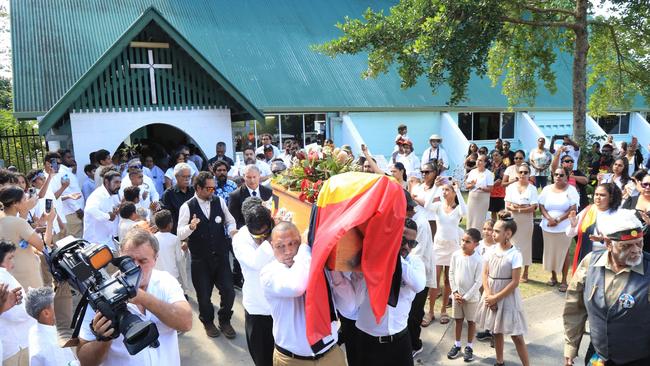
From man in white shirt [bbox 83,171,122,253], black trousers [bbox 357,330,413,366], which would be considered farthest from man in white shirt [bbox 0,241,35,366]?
black trousers [bbox 357,330,413,366]

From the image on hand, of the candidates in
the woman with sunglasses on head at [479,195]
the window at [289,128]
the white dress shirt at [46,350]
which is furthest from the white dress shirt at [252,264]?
the window at [289,128]

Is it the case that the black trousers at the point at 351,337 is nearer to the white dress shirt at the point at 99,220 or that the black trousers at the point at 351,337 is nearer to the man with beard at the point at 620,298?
the man with beard at the point at 620,298

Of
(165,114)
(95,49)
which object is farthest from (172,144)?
(165,114)

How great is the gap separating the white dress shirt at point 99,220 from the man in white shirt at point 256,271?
2898mm

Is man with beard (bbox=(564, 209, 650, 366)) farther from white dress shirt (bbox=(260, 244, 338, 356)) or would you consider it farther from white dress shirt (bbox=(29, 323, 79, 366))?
white dress shirt (bbox=(29, 323, 79, 366))

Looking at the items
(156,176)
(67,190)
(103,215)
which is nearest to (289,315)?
(103,215)

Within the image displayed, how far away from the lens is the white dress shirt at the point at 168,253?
16.5 ft

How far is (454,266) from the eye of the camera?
15.7 ft

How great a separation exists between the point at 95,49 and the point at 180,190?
9.25 meters

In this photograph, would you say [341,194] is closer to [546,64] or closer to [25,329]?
[25,329]

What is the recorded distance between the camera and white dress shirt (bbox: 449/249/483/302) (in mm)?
4586

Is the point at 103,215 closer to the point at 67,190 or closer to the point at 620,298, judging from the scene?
the point at 67,190

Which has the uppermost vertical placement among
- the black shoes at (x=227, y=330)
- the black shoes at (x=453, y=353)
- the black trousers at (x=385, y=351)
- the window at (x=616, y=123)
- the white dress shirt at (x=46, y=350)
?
the window at (x=616, y=123)

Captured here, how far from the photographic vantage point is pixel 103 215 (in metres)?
5.70
